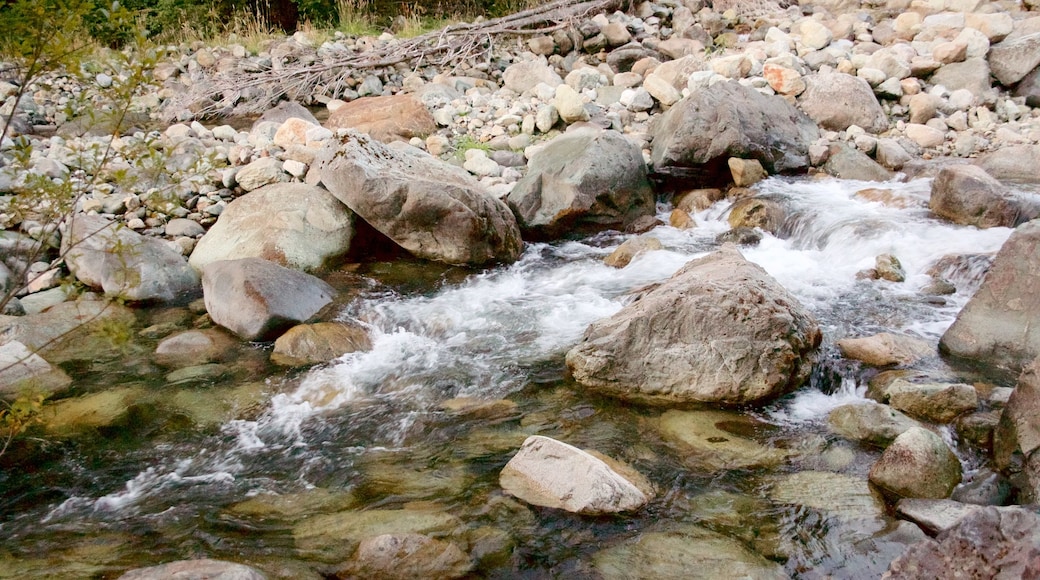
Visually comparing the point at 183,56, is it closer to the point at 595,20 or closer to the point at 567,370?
the point at 595,20

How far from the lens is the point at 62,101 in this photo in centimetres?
1215

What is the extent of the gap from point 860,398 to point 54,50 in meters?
4.65

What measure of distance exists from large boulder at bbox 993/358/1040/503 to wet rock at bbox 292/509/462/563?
2.75 metres

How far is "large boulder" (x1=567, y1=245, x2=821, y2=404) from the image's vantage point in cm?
471

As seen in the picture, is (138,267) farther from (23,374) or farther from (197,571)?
(197,571)

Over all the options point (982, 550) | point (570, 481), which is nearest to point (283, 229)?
point (570, 481)

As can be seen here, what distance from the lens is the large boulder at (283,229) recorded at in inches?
283

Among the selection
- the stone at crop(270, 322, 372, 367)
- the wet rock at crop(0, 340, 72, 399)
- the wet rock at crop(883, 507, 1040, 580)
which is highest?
the wet rock at crop(883, 507, 1040, 580)

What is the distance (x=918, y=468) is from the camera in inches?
147

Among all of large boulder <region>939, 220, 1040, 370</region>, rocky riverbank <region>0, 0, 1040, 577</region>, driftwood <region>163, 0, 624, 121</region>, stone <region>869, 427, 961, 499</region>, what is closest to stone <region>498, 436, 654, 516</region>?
rocky riverbank <region>0, 0, 1040, 577</region>

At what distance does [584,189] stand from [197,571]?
580 cm

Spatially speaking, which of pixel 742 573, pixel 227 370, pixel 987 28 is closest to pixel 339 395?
pixel 227 370

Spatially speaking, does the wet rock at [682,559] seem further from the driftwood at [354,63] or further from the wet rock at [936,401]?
the driftwood at [354,63]

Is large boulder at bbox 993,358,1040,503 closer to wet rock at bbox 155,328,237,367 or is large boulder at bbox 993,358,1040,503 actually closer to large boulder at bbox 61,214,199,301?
wet rock at bbox 155,328,237,367
